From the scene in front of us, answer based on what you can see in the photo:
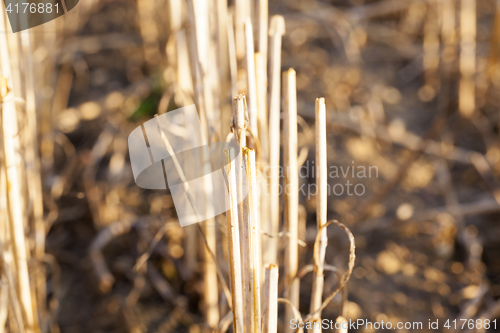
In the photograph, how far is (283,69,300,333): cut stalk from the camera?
1.60ft

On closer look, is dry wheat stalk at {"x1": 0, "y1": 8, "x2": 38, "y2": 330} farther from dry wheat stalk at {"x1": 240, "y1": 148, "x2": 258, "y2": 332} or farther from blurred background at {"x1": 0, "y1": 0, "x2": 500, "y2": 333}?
dry wheat stalk at {"x1": 240, "y1": 148, "x2": 258, "y2": 332}

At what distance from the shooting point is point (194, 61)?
63 cm

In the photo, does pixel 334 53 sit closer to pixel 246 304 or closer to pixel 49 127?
pixel 49 127

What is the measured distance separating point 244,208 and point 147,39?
4.80 ft

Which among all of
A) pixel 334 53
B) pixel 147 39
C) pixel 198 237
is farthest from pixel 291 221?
pixel 334 53

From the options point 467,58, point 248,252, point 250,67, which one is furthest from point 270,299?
point 467,58

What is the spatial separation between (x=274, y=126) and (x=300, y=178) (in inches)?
26.5

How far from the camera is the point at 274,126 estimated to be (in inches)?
23.3
